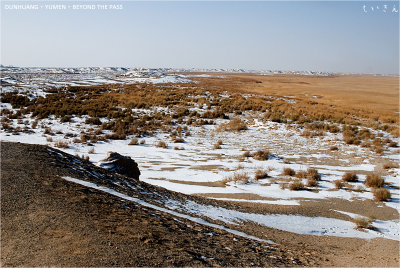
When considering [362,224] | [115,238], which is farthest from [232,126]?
[115,238]

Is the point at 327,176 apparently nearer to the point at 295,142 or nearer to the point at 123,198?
the point at 295,142

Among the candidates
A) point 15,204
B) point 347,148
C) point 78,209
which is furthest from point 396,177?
point 15,204

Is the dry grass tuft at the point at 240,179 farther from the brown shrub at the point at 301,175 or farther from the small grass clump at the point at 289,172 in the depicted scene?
the brown shrub at the point at 301,175

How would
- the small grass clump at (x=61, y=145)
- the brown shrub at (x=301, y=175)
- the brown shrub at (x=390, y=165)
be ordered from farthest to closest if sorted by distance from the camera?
1. the small grass clump at (x=61, y=145)
2. the brown shrub at (x=390, y=165)
3. the brown shrub at (x=301, y=175)

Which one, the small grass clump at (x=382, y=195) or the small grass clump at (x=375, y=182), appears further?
the small grass clump at (x=375, y=182)

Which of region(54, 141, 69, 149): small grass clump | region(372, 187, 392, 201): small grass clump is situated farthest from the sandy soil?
region(54, 141, 69, 149): small grass clump

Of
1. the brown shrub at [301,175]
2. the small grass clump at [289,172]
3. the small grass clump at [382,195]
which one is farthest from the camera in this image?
the small grass clump at [289,172]

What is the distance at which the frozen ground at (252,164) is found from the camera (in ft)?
23.4

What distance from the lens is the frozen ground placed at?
7127 mm

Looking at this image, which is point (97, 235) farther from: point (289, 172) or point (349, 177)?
point (349, 177)

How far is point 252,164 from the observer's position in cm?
1262

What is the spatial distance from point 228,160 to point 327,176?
4.01 metres

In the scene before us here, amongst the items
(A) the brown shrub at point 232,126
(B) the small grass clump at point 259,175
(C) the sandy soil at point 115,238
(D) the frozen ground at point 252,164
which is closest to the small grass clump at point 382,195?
(D) the frozen ground at point 252,164

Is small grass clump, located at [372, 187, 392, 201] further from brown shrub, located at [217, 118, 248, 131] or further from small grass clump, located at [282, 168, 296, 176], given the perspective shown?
brown shrub, located at [217, 118, 248, 131]
